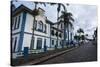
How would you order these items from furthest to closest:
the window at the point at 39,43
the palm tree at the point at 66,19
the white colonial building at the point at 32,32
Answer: the palm tree at the point at 66,19 → the window at the point at 39,43 → the white colonial building at the point at 32,32

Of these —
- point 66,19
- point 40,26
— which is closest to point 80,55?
point 66,19

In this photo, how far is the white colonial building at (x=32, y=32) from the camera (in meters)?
2.17

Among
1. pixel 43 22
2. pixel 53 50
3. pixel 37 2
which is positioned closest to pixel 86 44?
pixel 53 50

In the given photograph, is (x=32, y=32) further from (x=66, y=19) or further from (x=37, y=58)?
(x=66, y=19)

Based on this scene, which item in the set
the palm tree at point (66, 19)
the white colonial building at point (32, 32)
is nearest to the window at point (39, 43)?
the white colonial building at point (32, 32)

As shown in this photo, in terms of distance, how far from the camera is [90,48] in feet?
8.29

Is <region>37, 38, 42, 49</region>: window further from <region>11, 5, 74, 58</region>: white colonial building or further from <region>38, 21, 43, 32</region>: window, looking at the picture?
<region>38, 21, 43, 32</region>: window

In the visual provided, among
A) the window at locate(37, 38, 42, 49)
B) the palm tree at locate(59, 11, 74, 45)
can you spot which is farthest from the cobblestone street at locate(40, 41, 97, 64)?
the palm tree at locate(59, 11, 74, 45)

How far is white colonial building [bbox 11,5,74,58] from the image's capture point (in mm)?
2166

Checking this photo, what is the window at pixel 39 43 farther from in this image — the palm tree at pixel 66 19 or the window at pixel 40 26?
the palm tree at pixel 66 19

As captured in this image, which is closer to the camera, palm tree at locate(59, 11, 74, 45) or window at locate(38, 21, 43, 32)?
window at locate(38, 21, 43, 32)

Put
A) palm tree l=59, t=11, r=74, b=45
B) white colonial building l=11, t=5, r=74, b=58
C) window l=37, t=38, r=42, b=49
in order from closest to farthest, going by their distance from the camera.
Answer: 1. white colonial building l=11, t=5, r=74, b=58
2. window l=37, t=38, r=42, b=49
3. palm tree l=59, t=11, r=74, b=45

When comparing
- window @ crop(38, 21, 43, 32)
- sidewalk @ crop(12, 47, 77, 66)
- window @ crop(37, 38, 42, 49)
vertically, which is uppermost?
window @ crop(38, 21, 43, 32)

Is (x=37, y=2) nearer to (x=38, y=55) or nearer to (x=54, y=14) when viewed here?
(x=54, y=14)
